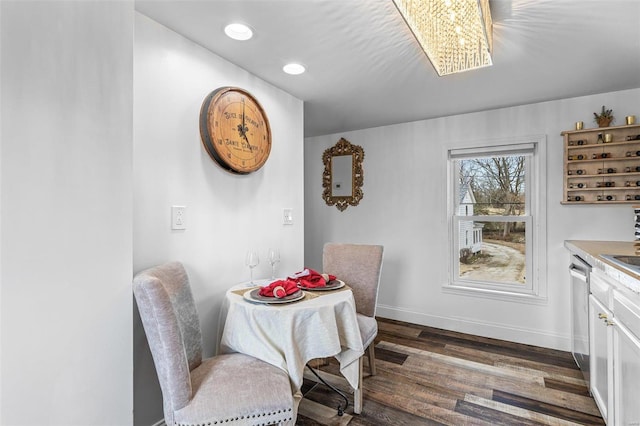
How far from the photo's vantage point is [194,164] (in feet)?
6.40

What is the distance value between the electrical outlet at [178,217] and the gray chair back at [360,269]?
4.01ft

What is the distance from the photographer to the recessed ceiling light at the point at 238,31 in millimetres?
1758

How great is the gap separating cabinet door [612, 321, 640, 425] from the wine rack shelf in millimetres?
1592

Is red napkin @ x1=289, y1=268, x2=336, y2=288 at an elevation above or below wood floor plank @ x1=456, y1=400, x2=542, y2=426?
above

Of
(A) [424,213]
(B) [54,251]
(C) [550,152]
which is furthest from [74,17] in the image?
(C) [550,152]

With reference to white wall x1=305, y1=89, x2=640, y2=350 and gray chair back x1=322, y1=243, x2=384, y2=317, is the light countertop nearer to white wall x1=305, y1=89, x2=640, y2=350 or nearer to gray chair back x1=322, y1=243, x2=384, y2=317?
white wall x1=305, y1=89, x2=640, y2=350

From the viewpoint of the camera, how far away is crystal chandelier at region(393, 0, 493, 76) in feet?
4.91

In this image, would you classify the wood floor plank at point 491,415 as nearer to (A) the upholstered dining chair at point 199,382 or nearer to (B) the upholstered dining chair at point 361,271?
(B) the upholstered dining chair at point 361,271

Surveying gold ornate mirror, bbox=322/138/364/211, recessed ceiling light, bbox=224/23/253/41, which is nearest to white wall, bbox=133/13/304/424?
recessed ceiling light, bbox=224/23/253/41

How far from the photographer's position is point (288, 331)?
1601mm

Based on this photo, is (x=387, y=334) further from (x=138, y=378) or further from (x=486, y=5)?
(x=486, y=5)

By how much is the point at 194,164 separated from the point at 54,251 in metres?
1.03

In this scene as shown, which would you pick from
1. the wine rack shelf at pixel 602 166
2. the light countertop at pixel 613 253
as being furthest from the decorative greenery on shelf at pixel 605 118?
the light countertop at pixel 613 253

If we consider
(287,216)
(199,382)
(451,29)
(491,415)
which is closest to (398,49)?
(451,29)
